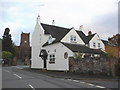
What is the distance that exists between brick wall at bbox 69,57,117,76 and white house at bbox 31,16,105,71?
Answer: 3.16 m

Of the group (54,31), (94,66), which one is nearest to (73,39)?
(54,31)

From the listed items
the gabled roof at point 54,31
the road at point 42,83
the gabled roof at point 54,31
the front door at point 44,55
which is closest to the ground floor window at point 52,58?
the front door at point 44,55

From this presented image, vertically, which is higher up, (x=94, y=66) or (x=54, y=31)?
(x=54, y=31)

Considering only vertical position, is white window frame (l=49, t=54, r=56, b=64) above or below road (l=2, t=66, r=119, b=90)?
above

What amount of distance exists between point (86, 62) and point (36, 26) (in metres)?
19.2

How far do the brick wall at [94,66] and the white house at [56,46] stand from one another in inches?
124

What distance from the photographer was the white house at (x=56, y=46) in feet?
108

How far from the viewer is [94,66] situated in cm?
2484

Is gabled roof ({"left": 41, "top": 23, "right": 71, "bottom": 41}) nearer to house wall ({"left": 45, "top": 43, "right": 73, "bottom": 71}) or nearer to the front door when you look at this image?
house wall ({"left": 45, "top": 43, "right": 73, "bottom": 71})

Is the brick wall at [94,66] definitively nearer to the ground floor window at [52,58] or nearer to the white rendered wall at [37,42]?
the ground floor window at [52,58]

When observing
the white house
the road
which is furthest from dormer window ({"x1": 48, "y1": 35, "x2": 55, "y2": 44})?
the road

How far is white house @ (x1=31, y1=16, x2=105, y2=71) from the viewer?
32781 mm

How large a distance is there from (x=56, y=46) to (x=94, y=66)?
1111 cm

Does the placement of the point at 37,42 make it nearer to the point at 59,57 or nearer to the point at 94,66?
the point at 59,57
